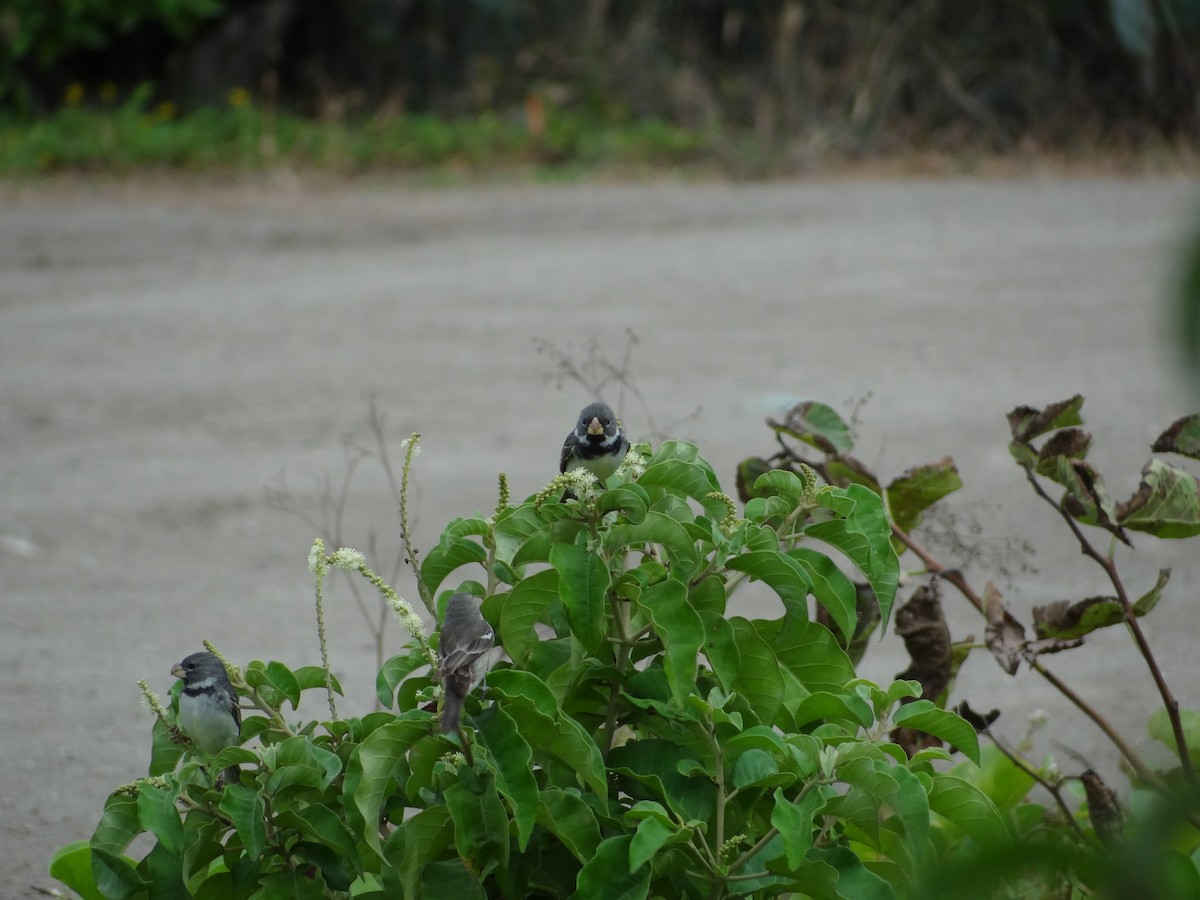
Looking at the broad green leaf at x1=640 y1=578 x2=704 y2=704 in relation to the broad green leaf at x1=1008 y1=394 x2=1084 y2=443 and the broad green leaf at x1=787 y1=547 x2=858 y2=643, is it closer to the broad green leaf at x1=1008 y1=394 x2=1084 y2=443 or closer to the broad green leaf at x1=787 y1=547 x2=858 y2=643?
the broad green leaf at x1=787 y1=547 x2=858 y2=643

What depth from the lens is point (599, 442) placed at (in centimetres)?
262

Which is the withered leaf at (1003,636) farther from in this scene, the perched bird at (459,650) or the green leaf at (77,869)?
the green leaf at (77,869)

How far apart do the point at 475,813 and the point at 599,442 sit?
39.2 inches

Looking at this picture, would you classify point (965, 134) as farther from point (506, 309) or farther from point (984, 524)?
point (984, 524)

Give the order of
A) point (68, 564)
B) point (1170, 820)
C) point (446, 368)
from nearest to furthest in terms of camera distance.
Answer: point (1170, 820) → point (68, 564) → point (446, 368)

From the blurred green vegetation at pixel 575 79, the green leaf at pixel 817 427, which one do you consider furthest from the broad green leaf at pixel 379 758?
the blurred green vegetation at pixel 575 79

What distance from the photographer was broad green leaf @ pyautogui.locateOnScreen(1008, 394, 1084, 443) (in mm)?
2459

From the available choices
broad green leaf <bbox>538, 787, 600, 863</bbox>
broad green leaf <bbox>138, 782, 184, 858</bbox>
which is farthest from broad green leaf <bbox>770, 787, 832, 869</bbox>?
broad green leaf <bbox>138, 782, 184, 858</bbox>

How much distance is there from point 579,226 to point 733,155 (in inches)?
94.0

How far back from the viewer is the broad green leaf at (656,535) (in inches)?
71.5

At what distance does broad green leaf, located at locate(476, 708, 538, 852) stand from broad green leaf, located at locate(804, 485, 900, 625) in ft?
1.86

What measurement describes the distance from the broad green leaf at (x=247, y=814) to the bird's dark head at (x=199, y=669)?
0.96 ft

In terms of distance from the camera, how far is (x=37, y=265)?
9109 millimetres

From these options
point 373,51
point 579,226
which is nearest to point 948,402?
point 579,226
